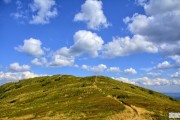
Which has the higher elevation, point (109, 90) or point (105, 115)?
point (109, 90)

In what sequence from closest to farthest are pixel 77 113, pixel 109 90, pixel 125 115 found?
pixel 125 115 < pixel 77 113 < pixel 109 90

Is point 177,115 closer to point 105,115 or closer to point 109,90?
point 105,115

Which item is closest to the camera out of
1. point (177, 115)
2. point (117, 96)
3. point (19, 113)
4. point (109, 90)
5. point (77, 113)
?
point (177, 115)

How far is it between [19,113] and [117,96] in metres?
35.3

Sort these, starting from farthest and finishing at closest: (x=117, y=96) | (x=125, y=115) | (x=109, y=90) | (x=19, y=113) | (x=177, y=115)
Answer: (x=109, y=90), (x=117, y=96), (x=19, y=113), (x=125, y=115), (x=177, y=115)

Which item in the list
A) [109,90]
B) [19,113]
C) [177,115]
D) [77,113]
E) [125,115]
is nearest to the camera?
[177,115]

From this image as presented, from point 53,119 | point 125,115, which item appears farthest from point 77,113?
point 125,115

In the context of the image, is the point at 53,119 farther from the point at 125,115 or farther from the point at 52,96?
the point at 52,96


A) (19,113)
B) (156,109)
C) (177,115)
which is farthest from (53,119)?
(177,115)

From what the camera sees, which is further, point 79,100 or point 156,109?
point 79,100

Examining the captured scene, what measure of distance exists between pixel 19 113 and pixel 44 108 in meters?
8.63

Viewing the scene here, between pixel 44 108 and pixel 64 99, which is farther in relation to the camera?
pixel 64 99

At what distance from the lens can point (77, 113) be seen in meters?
97.8

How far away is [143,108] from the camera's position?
98688 mm
